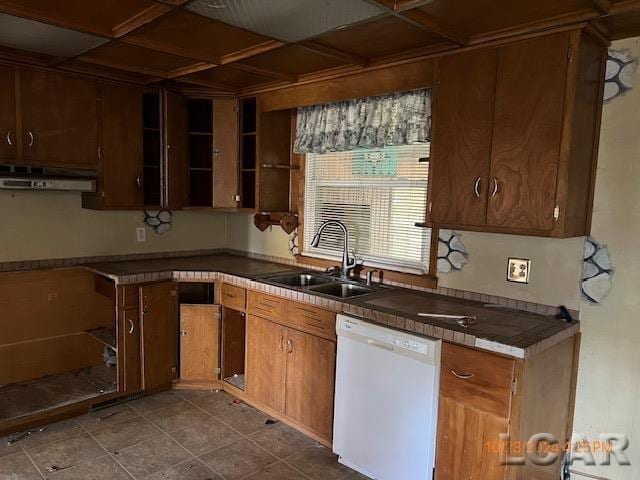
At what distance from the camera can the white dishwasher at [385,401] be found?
2.12 meters

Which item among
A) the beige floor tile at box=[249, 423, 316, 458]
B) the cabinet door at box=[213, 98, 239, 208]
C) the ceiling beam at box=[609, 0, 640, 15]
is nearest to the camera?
the ceiling beam at box=[609, 0, 640, 15]

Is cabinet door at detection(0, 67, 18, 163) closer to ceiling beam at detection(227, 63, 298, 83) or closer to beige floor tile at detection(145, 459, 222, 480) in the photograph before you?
ceiling beam at detection(227, 63, 298, 83)

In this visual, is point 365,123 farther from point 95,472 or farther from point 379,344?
point 95,472

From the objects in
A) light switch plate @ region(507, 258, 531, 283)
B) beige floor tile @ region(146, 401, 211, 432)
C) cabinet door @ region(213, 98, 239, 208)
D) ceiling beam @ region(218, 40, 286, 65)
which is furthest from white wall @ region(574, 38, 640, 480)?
cabinet door @ region(213, 98, 239, 208)

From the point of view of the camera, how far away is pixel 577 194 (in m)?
2.13

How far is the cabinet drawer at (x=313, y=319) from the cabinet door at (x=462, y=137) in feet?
2.61

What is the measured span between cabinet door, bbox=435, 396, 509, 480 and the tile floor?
58cm

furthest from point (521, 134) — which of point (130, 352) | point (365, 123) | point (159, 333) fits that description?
point (130, 352)

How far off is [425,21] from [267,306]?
1867mm

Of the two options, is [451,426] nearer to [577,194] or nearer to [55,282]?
[577,194]

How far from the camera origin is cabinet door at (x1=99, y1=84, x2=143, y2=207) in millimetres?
3301

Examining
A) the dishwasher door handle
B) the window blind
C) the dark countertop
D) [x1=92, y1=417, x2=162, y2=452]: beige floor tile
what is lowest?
[x1=92, y1=417, x2=162, y2=452]: beige floor tile

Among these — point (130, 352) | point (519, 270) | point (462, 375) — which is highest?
point (519, 270)

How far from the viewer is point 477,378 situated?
1.96m
